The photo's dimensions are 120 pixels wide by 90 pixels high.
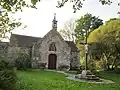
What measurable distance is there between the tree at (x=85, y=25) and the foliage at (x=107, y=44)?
655 inches

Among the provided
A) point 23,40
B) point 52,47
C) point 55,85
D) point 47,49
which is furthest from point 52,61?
point 55,85

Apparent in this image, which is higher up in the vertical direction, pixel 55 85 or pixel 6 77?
pixel 6 77

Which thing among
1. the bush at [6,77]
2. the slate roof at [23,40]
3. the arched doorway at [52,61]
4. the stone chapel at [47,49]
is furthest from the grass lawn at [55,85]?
the slate roof at [23,40]

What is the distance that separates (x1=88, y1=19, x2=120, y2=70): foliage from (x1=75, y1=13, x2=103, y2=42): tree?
655 inches

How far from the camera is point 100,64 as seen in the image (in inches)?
1660

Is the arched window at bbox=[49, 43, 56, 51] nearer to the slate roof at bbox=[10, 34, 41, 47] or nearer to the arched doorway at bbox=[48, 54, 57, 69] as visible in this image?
the arched doorway at bbox=[48, 54, 57, 69]

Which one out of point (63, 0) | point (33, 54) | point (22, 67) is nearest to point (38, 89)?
point (63, 0)

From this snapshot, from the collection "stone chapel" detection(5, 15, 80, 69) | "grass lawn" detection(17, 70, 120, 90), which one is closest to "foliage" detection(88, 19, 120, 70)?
"stone chapel" detection(5, 15, 80, 69)

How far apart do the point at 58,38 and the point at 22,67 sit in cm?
985

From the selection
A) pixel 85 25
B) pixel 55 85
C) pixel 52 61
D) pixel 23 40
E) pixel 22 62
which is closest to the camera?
pixel 55 85

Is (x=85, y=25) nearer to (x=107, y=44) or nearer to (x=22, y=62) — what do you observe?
(x=107, y=44)

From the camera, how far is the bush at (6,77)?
10.8 meters

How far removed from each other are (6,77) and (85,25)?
51243 millimetres

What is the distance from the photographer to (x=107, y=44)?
3922cm
